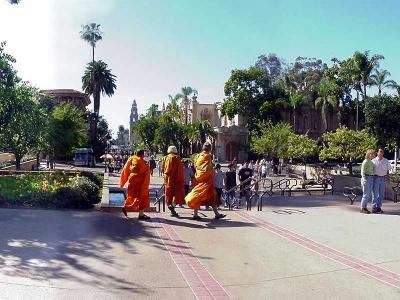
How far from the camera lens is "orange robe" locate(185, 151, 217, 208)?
959 centimetres

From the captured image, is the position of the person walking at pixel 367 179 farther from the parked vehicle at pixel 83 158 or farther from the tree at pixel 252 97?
the tree at pixel 252 97

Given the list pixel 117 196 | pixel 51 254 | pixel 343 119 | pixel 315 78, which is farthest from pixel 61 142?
pixel 315 78

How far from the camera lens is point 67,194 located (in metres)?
10.9

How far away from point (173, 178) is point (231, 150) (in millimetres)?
56463

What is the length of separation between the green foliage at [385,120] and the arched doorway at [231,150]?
27.1 metres

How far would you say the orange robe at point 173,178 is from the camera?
9.91 metres

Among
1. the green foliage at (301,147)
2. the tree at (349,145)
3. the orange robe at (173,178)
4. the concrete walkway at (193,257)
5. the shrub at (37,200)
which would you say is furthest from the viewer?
the green foliage at (301,147)

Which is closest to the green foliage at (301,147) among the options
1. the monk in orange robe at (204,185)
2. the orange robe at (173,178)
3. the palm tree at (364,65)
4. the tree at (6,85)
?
the palm tree at (364,65)

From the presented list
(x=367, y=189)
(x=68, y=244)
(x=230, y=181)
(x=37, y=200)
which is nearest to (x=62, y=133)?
(x=230, y=181)

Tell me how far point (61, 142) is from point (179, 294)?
31.8 meters

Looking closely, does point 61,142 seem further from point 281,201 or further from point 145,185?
point 145,185

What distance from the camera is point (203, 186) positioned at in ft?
31.7

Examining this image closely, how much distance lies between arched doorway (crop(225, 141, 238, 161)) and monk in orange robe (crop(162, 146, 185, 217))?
5613cm

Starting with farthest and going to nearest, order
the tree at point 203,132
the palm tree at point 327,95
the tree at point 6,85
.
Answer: the tree at point 203,132, the palm tree at point 327,95, the tree at point 6,85
